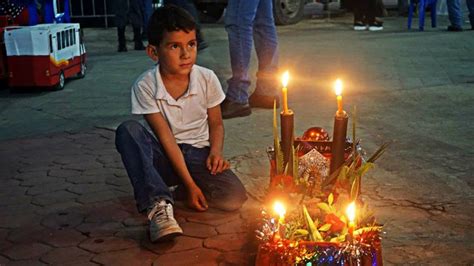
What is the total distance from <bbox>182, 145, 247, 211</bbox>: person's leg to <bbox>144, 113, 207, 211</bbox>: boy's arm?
9cm

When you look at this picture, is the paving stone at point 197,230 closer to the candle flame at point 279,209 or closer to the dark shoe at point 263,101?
the candle flame at point 279,209

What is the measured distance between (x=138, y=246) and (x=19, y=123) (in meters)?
2.62

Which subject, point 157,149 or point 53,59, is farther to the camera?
point 53,59

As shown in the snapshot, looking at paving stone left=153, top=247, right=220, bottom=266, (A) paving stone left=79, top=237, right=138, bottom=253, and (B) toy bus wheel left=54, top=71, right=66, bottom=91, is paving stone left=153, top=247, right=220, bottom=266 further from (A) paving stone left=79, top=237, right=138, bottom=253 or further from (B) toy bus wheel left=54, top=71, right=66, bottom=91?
(B) toy bus wheel left=54, top=71, right=66, bottom=91

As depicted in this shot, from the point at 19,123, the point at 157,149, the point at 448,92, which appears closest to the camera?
the point at 157,149

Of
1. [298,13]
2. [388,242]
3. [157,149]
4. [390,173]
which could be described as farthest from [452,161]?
[298,13]

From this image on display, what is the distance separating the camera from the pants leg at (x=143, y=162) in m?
3.07

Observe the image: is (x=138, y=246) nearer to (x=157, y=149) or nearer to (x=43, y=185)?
(x=157, y=149)

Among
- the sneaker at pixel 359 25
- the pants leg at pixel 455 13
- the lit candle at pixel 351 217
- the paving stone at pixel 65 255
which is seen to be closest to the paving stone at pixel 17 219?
the paving stone at pixel 65 255

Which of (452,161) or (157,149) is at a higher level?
(157,149)

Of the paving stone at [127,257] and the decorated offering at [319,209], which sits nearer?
the decorated offering at [319,209]

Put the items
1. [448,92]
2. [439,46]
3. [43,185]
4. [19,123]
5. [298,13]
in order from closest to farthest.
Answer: [43,185] → [19,123] → [448,92] → [439,46] → [298,13]

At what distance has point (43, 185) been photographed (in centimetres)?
373

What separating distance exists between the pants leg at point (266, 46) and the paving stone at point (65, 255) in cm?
267
